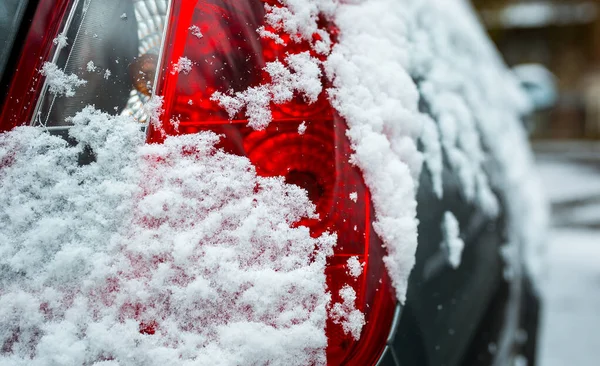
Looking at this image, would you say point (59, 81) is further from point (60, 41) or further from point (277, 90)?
point (277, 90)

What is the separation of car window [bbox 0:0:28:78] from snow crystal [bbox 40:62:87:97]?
7 cm

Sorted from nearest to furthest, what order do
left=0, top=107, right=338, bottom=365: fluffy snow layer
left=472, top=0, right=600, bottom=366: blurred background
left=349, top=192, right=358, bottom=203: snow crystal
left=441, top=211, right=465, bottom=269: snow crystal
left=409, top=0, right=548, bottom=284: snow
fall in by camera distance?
left=0, top=107, right=338, bottom=365: fluffy snow layer, left=349, top=192, right=358, bottom=203: snow crystal, left=441, top=211, right=465, bottom=269: snow crystal, left=409, top=0, right=548, bottom=284: snow, left=472, top=0, right=600, bottom=366: blurred background

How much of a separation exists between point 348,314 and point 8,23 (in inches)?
30.9

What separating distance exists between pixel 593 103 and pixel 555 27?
10.3 feet

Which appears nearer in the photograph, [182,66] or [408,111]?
[182,66]

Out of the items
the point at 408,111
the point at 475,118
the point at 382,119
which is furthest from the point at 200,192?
the point at 475,118

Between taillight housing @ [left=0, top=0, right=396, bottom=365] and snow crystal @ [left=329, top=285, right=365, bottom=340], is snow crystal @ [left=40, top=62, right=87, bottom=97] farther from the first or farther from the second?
snow crystal @ [left=329, top=285, right=365, bottom=340]

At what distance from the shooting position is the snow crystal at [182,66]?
96 cm

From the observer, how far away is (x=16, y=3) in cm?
98

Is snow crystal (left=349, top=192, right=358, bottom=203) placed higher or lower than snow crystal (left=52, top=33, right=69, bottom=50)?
lower

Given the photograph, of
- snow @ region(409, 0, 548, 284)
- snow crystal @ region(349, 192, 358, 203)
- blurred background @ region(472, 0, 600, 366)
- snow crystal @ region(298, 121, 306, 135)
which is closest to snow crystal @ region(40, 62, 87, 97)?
snow crystal @ region(298, 121, 306, 135)

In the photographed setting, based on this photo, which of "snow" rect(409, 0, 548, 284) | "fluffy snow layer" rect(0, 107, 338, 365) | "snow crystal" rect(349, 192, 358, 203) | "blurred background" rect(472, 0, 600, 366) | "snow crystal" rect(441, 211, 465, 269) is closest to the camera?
"fluffy snow layer" rect(0, 107, 338, 365)

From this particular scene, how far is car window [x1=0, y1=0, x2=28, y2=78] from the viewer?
38.0 inches

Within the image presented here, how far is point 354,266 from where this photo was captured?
0.99 m
